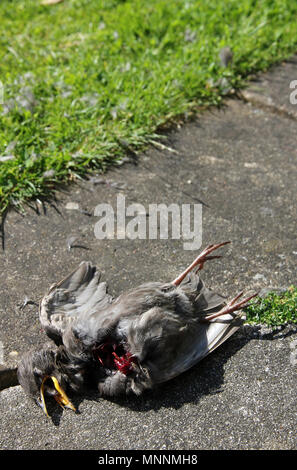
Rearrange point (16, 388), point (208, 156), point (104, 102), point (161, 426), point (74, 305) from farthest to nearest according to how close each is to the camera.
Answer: point (104, 102)
point (208, 156)
point (74, 305)
point (16, 388)
point (161, 426)

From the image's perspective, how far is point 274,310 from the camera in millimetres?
2844

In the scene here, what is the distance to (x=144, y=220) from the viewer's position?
11.3ft

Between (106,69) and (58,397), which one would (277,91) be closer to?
(106,69)

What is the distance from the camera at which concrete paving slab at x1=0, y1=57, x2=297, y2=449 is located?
2.44 meters

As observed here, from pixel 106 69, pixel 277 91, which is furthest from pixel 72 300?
pixel 277 91

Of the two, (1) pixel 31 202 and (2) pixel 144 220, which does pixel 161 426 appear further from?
(1) pixel 31 202

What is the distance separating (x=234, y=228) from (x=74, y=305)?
102 centimetres

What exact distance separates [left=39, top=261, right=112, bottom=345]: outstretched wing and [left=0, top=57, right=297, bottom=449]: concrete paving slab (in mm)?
109

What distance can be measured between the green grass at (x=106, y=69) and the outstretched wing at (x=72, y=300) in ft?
2.73

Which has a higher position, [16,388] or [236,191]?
[236,191]

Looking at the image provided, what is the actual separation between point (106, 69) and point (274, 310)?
2485 millimetres

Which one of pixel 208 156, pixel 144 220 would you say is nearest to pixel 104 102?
pixel 208 156

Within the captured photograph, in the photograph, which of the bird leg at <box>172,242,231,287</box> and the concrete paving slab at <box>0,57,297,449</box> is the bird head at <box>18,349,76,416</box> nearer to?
the concrete paving slab at <box>0,57,297,449</box>

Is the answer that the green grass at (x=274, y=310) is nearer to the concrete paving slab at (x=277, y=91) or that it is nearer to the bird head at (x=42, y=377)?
the bird head at (x=42, y=377)
